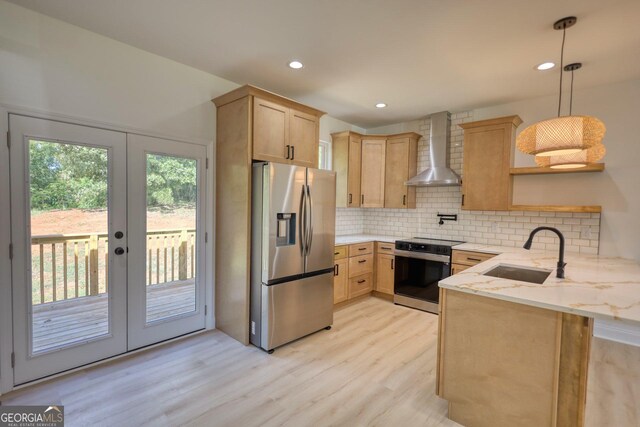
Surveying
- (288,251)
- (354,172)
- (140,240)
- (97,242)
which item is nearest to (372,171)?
(354,172)

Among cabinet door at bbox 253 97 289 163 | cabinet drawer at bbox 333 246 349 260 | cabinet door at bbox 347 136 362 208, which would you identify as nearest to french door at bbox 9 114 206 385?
cabinet door at bbox 253 97 289 163

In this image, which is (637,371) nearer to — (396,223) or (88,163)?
(396,223)

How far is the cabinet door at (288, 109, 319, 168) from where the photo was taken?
327cm

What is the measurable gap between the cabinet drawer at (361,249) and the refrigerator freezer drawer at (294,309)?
81 centimetres

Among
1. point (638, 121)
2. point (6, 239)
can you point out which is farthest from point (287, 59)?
point (638, 121)

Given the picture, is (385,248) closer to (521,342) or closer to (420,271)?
(420,271)

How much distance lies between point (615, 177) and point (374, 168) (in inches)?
109

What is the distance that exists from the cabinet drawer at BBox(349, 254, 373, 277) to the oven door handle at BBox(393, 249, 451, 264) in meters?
0.40

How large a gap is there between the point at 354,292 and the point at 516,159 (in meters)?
2.73

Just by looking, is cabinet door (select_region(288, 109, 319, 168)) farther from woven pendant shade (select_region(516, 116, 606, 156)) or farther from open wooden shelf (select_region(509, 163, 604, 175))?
open wooden shelf (select_region(509, 163, 604, 175))

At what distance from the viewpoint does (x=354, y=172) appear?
4.61 meters

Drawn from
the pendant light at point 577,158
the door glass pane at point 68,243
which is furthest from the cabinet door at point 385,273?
the door glass pane at point 68,243

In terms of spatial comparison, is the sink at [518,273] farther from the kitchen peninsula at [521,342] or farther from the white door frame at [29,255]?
the white door frame at [29,255]

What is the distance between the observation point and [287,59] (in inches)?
111
